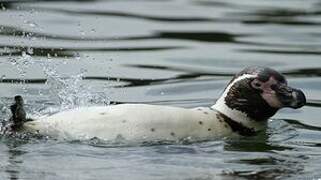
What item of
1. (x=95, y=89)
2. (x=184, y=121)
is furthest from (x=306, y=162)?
(x=95, y=89)

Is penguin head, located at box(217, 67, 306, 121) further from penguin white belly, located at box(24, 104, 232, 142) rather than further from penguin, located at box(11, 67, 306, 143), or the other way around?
penguin white belly, located at box(24, 104, 232, 142)

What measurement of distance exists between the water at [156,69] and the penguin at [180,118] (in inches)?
3.7

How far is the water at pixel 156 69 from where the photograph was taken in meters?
7.63

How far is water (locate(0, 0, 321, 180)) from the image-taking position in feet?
25.0

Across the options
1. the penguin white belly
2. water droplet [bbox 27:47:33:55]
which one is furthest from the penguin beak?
water droplet [bbox 27:47:33:55]

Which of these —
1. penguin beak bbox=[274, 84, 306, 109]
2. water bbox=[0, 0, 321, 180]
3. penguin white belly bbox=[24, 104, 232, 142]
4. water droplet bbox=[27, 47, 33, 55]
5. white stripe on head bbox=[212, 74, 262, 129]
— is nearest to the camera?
water bbox=[0, 0, 321, 180]

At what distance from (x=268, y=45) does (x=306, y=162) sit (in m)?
5.39

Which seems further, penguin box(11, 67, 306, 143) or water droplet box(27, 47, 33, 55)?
water droplet box(27, 47, 33, 55)

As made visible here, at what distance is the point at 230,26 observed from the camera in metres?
14.2

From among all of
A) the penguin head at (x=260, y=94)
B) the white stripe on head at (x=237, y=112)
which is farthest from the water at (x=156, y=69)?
the penguin head at (x=260, y=94)

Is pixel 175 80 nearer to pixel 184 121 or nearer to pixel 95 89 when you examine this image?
pixel 95 89

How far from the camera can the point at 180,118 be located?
810cm

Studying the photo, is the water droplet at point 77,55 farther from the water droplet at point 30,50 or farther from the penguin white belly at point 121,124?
the penguin white belly at point 121,124

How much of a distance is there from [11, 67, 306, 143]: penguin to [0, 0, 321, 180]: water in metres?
0.09
